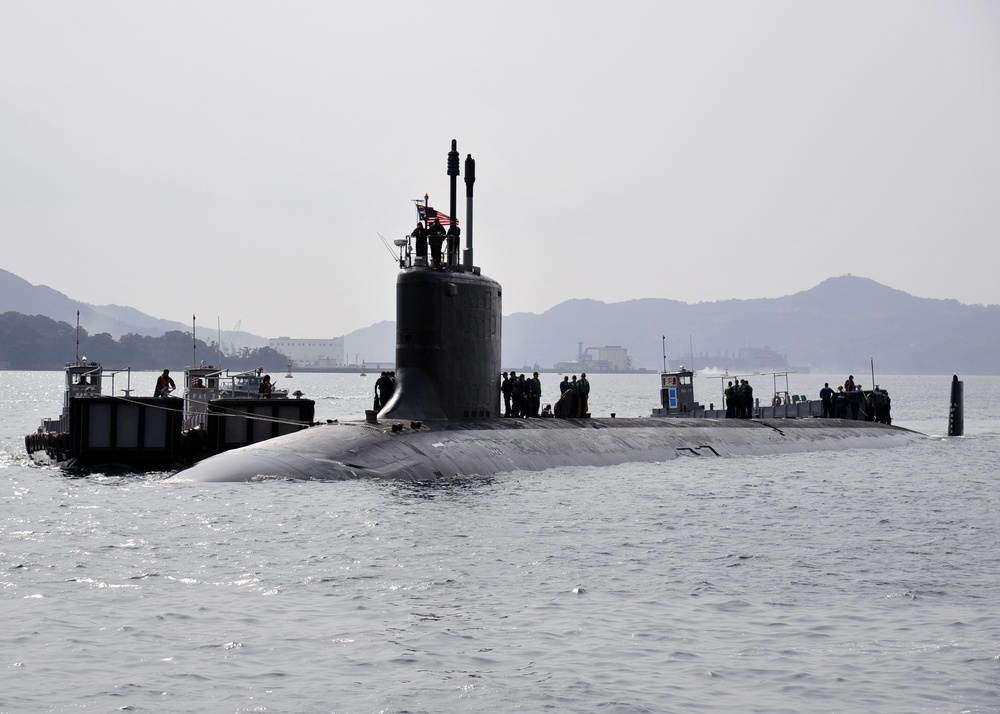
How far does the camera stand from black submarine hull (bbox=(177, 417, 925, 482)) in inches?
902

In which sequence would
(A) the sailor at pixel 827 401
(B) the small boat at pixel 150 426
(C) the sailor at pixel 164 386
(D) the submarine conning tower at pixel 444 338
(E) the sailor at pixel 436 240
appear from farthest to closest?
(A) the sailor at pixel 827 401
(C) the sailor at pixel 164 386
(B) the small boat at pixel 150 426
(E) the sailor at pixel 436 240
(D) the submarine conning tower at pixel 444 338

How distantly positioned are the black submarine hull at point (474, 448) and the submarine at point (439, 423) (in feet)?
0.12

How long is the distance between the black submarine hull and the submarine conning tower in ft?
2.07

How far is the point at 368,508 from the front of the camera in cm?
1997

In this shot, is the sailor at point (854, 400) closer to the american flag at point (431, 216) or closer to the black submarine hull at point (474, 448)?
the black submarine hull at point (474, 448)

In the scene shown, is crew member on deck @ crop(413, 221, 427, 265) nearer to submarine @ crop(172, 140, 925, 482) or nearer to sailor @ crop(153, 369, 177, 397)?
submarine @ crop(172, 140, 925, 482)

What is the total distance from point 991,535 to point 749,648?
437 inches

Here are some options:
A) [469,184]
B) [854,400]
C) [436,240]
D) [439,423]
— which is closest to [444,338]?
[439,423]

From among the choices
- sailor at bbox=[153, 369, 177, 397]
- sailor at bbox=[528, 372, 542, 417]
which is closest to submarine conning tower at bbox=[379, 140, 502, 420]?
sailor at bbox=[528, 372, 542, 417]

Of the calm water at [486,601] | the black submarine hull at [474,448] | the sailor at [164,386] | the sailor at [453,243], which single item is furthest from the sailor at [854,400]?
the sailor at [164,386]

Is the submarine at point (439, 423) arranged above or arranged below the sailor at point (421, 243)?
below

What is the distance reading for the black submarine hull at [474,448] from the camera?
75.2 ft

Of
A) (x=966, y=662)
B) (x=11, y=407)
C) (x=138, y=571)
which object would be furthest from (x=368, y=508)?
(x=11, y=407)

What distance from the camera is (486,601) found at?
13.4 meters
